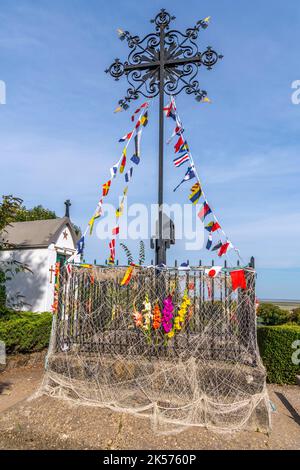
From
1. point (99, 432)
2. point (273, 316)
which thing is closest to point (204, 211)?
point (99, 432)

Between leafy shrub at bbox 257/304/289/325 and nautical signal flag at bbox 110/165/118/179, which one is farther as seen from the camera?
leafy shrub at bbox 257/304/289/325

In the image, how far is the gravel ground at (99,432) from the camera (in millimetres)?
4551

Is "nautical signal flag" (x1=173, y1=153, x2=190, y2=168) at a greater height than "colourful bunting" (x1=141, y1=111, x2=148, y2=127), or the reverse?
"colourful bunting" (x1=141, y1=111, x2=148, y2=127)

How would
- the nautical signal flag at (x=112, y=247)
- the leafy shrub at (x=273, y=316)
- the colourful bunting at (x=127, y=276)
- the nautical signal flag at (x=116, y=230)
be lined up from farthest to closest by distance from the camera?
the leafy shrub at (x=273, y=316) < the nautical signal flag at (x=116, y=230) < the nautical signal flag at (x=112, y=247) < the colourful bunting at (x=127, y=276)

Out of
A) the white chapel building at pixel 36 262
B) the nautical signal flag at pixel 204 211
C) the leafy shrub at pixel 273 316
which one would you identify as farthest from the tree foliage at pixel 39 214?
the nautical signal flag at pixel 204 211

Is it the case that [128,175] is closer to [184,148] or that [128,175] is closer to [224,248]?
[184,148]

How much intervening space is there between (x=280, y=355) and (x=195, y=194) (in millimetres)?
4631

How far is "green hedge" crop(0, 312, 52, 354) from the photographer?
902 cm

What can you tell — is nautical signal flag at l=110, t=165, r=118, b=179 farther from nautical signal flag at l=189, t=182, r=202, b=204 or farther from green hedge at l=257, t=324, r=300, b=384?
green hedge at l=257, t=324, r=300, b=384

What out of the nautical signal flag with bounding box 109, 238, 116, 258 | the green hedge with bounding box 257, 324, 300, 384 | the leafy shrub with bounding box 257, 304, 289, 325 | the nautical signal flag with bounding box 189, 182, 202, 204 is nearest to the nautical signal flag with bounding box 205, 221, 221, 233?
the nautical signal flag with bounding box 189, 182, 202, 204

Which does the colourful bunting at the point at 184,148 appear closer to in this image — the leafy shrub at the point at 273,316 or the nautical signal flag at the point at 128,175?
the nautical signal flag at the point at 128,175

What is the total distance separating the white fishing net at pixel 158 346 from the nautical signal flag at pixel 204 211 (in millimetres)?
1705

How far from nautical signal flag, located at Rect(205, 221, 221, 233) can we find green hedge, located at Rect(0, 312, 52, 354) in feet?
19.5

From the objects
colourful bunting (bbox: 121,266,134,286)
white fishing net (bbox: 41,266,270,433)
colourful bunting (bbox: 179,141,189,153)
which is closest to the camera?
white fishing net (bbox: 41,266,270,433)
